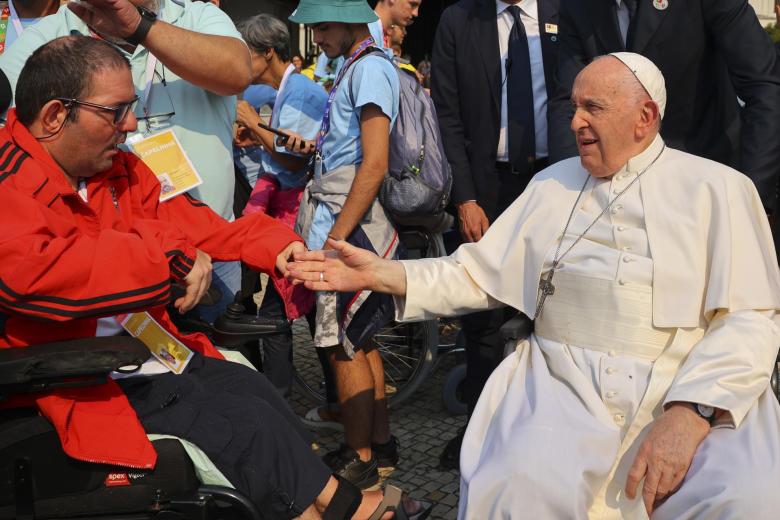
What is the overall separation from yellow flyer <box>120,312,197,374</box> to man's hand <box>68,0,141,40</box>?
0.94 metres

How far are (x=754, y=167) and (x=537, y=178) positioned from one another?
2.62 feet

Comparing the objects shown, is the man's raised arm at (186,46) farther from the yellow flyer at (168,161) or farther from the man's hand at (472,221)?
the man's hand at (472,221)

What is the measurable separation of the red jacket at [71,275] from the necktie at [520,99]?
1.90 meters

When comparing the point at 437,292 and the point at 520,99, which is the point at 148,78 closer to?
the point at 437,292

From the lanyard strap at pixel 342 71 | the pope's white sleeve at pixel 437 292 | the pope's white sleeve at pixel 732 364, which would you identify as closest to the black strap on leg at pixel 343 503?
the pope's white sleeve at pixel 437 292

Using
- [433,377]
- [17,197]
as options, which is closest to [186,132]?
[17,197]

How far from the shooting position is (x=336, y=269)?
2.79 meters

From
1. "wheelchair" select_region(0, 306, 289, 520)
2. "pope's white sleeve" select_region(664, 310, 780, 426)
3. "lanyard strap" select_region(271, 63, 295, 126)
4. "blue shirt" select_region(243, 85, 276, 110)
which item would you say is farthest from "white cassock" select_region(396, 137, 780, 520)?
"blue shirt" select_region(243, 85, 276, 110)

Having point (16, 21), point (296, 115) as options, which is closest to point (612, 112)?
point (296, 115)

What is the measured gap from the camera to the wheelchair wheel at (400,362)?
463cm

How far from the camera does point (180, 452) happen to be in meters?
2.34

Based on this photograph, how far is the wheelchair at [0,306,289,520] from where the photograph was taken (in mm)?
2182

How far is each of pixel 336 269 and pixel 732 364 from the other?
1.21 metres

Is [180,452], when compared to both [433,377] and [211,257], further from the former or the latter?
[433,377]
